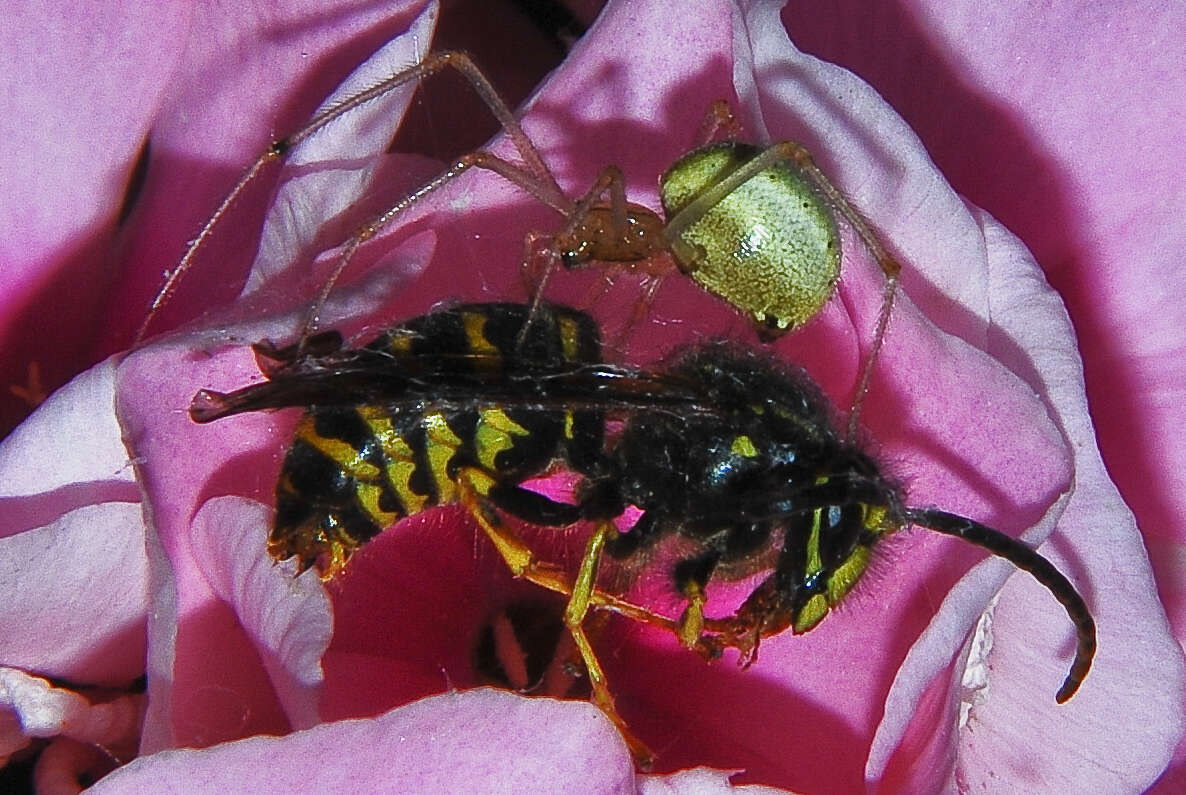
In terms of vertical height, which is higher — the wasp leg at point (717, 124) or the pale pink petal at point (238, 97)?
the wasp leg at point (717, 124)

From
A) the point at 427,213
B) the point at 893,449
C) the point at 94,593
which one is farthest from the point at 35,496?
the point at 893,449

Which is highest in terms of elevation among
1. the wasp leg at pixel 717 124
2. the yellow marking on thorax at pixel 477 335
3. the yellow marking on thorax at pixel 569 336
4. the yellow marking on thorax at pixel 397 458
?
the wasp leg at pixel 717 124

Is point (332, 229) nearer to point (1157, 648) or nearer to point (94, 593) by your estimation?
point (94, 593)

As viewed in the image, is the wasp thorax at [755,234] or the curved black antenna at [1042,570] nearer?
the curved black antenna at [1042,570]

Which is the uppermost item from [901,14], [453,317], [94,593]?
[901,14]

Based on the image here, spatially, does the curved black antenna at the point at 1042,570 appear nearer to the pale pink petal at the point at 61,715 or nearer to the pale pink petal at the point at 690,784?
the pale pink petal at the point at 690,784

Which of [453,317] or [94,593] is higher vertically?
[453,317]

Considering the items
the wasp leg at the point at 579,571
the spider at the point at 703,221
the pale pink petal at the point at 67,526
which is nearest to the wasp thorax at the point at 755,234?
the spider at the point at 703,221
